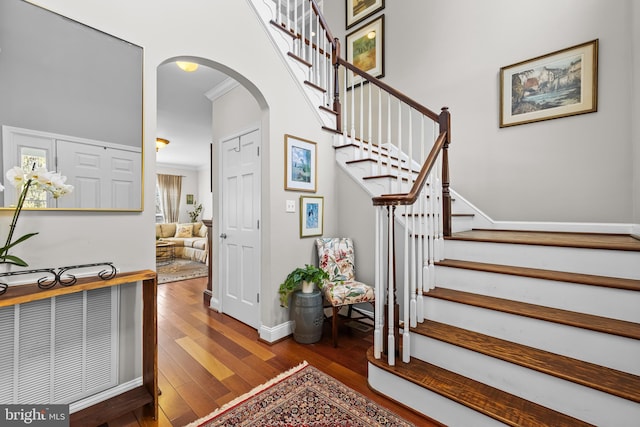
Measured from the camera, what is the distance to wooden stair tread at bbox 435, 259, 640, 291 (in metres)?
1.48

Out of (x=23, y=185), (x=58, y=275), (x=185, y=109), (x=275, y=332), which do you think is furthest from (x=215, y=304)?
(x=185, y=109)

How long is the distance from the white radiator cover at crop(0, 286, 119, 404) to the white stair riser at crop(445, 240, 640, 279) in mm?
2432

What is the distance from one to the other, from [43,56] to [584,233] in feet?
13.5

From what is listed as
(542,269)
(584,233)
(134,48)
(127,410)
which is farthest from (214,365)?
(584,233)

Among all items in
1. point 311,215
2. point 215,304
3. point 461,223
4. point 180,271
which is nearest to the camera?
point 311,215

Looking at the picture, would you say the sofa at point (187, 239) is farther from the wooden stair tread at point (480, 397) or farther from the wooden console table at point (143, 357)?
the wooden stair tread at point (480, 397)

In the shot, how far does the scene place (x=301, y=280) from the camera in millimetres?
2508

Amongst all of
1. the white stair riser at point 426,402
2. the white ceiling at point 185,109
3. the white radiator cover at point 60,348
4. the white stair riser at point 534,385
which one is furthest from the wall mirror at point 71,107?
the white stair riser at point 534,385

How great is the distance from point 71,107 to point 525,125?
A: 3699 millimetres

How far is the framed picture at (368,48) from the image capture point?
382cm

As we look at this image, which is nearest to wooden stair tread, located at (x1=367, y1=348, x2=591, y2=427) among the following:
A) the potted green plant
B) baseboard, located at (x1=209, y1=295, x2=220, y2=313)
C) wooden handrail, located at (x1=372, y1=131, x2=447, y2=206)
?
the potted green plant

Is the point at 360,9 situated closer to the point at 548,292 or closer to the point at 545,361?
the point at 548,292

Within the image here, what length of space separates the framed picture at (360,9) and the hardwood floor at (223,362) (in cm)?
429

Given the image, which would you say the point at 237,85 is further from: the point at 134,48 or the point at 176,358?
the point at 176,358
